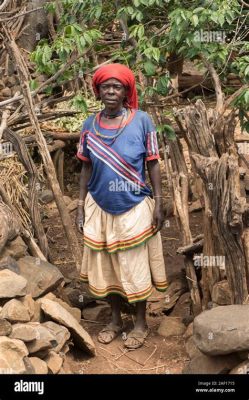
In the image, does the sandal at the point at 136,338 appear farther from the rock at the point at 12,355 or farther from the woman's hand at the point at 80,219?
the rock at the point at 12,355

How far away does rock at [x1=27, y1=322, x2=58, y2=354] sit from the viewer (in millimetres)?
4336

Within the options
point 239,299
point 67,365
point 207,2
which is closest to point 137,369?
point 67,365

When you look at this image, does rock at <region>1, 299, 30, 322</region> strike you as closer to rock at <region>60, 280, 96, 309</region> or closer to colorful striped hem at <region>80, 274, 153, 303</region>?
colorful striped hem at <region>80, 274, 153, 303</region>

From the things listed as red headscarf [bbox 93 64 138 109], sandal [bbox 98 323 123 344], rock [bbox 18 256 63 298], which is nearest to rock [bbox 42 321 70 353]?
rock [bbox 18 256 63 298]

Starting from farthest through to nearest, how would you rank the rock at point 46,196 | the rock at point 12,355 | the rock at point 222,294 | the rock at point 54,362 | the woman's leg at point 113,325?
the rock at point 46,196 → the woman's leg at point 113,325 → the rock at point 222,294 → the rock at point 54,362 → the rock at point 12,355

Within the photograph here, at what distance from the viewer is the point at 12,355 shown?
408 cm

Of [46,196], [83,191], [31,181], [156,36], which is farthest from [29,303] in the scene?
[46,196]

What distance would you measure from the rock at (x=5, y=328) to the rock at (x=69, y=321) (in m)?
0.48

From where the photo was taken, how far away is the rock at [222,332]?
13.5 ft

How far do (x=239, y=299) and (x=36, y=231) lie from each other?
71.5 inches

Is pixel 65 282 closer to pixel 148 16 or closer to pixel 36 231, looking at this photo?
pixel 36 231

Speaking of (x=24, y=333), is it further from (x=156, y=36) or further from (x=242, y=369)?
(x=156, y=36)

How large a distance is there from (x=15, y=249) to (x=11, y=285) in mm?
652

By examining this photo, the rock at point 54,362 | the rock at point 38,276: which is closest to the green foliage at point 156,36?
the rock at point 38,276
